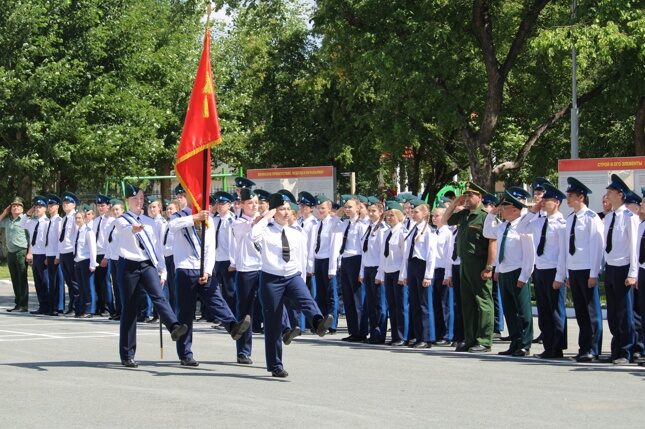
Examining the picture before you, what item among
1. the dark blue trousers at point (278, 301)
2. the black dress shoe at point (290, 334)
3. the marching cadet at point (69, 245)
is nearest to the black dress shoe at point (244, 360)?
the dark blue trousers at point (278, 301)

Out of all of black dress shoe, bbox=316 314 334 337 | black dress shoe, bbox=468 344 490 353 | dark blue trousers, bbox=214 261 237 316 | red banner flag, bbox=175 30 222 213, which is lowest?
black dress shoe, bbox=468 344 490 353

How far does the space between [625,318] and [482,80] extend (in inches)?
742

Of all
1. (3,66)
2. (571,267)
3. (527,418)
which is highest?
(3,66)

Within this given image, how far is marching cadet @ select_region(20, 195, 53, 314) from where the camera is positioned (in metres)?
22.7

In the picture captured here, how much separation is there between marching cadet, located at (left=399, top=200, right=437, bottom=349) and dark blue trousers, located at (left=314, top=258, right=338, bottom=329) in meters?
2.45

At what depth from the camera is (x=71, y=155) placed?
130 ft

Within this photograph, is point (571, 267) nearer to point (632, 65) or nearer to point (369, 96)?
point (632, 65)

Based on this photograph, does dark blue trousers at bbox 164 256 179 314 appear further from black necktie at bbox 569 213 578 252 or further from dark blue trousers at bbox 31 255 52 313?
black necktie at bbox 569 213 578 252

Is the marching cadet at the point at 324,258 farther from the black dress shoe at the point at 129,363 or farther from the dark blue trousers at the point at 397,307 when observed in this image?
the black dress shoe at the point at 129,363

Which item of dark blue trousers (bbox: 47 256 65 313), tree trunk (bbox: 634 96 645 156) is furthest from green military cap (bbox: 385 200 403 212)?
tree trunk (bbox: 634 96 645 156)

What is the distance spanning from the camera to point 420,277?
53.5ft

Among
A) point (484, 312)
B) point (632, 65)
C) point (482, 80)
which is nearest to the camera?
point (484, 312)

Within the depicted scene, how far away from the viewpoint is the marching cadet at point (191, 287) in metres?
13.5

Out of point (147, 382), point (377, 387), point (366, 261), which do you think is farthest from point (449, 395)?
point (366, 261)
